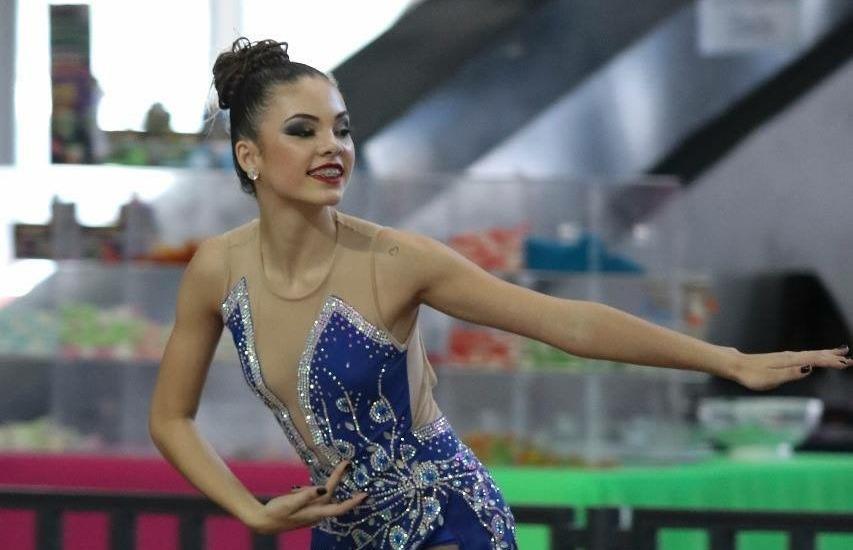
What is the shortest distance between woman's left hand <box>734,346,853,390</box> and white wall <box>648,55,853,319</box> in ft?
27.2

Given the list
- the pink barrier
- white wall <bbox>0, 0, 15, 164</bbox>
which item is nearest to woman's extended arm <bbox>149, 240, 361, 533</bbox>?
the pink barrier

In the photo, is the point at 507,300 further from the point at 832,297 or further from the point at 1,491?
the point at 832,297

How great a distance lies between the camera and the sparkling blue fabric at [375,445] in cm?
238

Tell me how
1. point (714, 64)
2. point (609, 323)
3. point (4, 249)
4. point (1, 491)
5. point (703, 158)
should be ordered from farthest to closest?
point (703, 158), point (714, 64), point (4, 249), point (1, 491), point (609, 323)

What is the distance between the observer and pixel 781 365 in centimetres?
217

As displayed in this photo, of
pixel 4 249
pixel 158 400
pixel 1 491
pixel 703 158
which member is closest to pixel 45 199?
pixel 4 249

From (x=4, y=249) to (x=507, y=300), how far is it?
19.6 ft

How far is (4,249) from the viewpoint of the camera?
790 centimetres

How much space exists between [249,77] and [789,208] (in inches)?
330

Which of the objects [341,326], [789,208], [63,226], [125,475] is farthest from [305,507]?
[789,208]

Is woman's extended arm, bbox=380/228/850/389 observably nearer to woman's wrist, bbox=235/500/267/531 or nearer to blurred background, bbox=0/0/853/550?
woman's wrist, bbox=235/500/267/531

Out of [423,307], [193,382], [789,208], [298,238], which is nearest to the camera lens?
[298,238]

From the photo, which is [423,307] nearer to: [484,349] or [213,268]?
[484,349]

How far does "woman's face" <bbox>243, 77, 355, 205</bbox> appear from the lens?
2.35 meters
